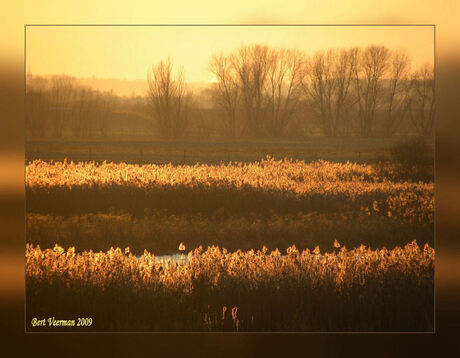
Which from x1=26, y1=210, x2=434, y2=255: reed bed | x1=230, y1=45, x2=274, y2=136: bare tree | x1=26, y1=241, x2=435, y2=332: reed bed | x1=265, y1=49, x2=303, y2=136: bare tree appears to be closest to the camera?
x1=26, y1=241, x2=435, y2=332: reed bed

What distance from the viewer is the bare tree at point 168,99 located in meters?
6.75

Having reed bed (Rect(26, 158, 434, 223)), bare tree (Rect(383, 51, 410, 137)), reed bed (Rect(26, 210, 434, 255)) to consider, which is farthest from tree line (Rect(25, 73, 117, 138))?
bare tree (Rect(383, 51, 410, 137))

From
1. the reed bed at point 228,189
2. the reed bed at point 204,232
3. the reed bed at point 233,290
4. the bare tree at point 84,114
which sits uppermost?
the bare tree at point 84,114

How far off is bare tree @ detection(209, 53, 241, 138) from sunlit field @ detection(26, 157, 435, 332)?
446 millimetres

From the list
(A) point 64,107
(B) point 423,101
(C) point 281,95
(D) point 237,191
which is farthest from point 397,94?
(A) point 64,107

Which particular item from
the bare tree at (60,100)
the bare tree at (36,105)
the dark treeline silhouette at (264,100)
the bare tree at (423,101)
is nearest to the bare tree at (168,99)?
the dark treeline silhouette at (264,100)

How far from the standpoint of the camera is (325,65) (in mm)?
6918

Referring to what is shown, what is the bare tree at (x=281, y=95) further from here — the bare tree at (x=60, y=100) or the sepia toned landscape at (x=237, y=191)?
the bare tree at (x=60, y=100)

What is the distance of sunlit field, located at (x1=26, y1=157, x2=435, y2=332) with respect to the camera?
21.3ft

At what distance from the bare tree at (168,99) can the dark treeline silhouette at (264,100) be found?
0.01 meters

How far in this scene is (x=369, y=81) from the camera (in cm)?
707

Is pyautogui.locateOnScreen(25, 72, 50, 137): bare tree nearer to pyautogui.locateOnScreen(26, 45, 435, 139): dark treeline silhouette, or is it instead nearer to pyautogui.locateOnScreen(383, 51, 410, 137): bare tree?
pyautogui.locateOnScreen(26, 45, 435, 139): dark treeline silhouette

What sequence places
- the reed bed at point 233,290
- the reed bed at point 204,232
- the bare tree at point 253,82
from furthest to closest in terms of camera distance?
the bare tree at point 253,82 < the reed bed at point 204,232 < the reed bed at point 233,290

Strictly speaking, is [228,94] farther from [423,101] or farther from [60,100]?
[423,101]
